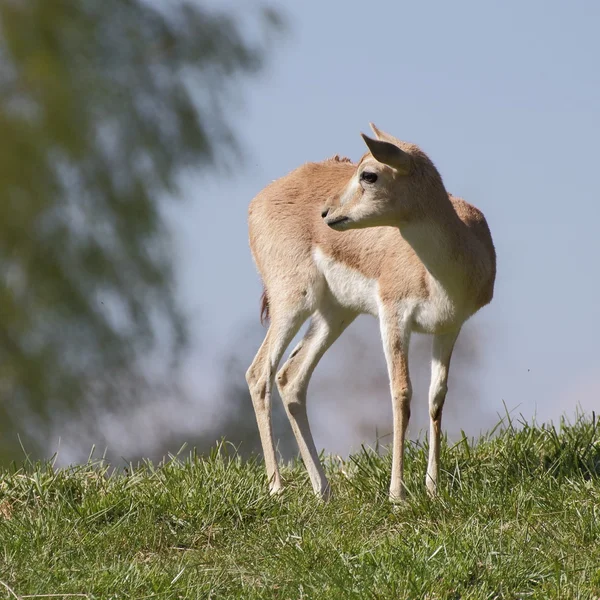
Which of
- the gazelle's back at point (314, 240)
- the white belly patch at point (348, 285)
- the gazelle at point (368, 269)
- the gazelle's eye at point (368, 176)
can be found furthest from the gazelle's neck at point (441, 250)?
the white belly patch at point (348, 285)

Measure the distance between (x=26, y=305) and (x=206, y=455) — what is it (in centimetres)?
468

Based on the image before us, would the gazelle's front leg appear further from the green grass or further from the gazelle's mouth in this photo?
the gazelle's mouth

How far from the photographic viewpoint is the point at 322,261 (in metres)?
6.52

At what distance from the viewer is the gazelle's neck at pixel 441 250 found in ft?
19.0

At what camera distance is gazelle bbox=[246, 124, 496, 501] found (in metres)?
5.81

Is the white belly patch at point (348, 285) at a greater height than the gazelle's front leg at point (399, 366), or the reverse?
the white belly patch at point (348, 285)

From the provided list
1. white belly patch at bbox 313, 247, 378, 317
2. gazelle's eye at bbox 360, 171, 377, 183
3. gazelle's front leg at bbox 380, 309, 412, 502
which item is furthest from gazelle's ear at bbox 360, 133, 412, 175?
gazelle's front leg at bbox 380, 309, 412, 502

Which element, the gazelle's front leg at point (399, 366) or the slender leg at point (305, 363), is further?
the slender leg at point (305, 363)

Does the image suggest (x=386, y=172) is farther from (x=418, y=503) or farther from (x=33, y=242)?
(x=33, y=242)

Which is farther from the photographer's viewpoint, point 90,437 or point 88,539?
point 90,437

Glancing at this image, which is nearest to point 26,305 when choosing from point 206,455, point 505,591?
point 206,455

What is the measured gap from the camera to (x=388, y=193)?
577 cm

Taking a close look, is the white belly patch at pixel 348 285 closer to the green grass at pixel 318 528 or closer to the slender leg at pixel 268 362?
the slender leg at pixel 268 362

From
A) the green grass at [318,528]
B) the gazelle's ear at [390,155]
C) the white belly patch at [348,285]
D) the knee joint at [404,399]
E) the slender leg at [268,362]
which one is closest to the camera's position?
the green grass at [318,528]
